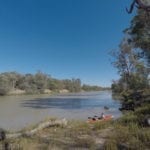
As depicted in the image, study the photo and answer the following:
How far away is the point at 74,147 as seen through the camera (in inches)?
214

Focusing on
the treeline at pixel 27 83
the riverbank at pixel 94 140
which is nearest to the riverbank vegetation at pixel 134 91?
the riverbank at pixel 94 140

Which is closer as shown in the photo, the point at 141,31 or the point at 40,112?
the point at 141,31

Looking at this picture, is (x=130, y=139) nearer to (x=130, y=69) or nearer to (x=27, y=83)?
(x=130, y=69)

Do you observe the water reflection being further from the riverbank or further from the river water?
the riverbank

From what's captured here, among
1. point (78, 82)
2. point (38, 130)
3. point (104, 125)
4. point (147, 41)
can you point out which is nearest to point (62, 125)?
point (38, 130)

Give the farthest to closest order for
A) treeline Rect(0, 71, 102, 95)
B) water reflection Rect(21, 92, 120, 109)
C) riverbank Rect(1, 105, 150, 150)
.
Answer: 1. treeline Rect(0, 71, 102, 95)
2. water reflection Rect(21, 92, 120, 109)
3. riverbank Rect(1, 105, 150, 150)

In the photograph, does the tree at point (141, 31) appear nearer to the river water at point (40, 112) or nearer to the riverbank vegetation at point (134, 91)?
the riverbank vegetation at point (134, 91)

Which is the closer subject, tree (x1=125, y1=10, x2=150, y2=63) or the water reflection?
tree (x1=125, y1=10, x2=150, y2=63)

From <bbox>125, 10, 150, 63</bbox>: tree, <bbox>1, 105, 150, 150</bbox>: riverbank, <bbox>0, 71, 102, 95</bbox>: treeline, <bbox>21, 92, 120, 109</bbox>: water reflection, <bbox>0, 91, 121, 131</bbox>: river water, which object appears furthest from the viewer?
<bbox>0, 71, 102, 95</bbox>: treeline

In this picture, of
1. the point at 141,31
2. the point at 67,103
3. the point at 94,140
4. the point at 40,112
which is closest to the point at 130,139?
the point at 94,140

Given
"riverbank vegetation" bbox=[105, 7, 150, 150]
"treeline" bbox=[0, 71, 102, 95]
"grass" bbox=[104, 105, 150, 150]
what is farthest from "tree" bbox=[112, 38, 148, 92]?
"treeline" bbox=[0, 71, 102, 95]

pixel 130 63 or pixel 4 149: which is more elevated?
pixel 130 63

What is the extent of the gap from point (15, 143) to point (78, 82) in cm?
13328

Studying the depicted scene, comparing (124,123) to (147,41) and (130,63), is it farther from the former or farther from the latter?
(130,63)
